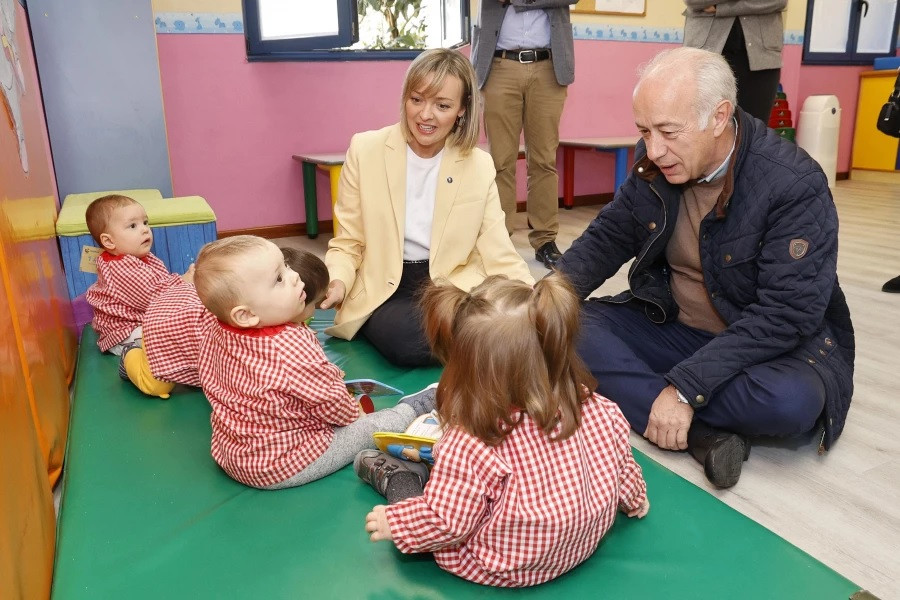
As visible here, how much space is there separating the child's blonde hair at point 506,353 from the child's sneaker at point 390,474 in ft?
1.28

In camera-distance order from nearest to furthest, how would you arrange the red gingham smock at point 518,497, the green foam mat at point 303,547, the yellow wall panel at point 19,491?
the yellow wall panel at point 19,491 → the red gingham smock at point 518,497 → the green foam mat at point 303,547

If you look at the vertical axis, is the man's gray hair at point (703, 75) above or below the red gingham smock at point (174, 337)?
above

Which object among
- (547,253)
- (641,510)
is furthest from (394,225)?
(547,253)

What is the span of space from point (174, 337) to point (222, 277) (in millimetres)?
636

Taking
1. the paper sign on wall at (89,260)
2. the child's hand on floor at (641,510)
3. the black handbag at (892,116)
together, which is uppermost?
the black handbag at (892,116)

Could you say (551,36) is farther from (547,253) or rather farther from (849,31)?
(849,31)

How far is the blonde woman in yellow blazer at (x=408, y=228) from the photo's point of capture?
7.34 ft

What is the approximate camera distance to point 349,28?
13.1 feet

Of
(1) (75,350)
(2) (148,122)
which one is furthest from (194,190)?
(1) (75,350)

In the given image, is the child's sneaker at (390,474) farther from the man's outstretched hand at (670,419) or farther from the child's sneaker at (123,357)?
the child's sneaker at (123,357)

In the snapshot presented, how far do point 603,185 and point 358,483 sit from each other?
4714 millimetres

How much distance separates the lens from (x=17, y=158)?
1.85 meters

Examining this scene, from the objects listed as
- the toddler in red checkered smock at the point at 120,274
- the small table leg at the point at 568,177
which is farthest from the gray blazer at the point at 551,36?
the toddler in red checkered smock at the point at 120,274

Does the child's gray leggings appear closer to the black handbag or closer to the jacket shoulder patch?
the jacket shoulder patch
